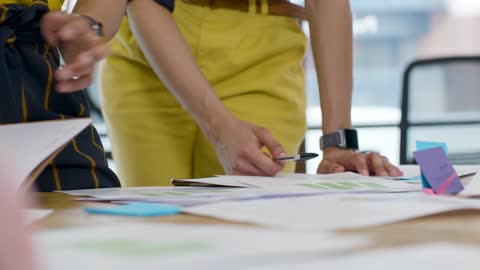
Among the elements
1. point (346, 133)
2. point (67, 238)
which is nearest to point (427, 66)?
point (346, 133)

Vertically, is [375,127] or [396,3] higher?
[396,3]

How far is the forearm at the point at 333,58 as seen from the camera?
1.35 meters

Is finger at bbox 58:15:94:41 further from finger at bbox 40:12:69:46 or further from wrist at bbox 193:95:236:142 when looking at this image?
wrist at bbox 193:95:236:142

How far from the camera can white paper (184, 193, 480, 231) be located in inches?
19.7

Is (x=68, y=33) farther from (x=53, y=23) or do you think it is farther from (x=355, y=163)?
(x=355, y=163)

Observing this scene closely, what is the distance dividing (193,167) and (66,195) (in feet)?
2.04

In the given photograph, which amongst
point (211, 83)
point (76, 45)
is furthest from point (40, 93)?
point (211, 83)

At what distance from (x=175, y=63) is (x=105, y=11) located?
0.18 metres

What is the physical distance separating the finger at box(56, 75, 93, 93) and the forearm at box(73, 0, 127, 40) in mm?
247

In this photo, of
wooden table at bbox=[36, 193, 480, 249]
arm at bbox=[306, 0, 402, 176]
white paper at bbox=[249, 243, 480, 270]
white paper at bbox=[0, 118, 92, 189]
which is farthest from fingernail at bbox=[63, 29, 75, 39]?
arm at bbox=[306, 0, 402, 176]

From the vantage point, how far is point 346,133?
4.18 feet

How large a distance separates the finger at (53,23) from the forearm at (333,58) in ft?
2.07

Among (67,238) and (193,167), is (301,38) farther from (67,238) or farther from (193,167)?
(67,238)

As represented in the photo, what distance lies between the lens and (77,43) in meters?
0.88
